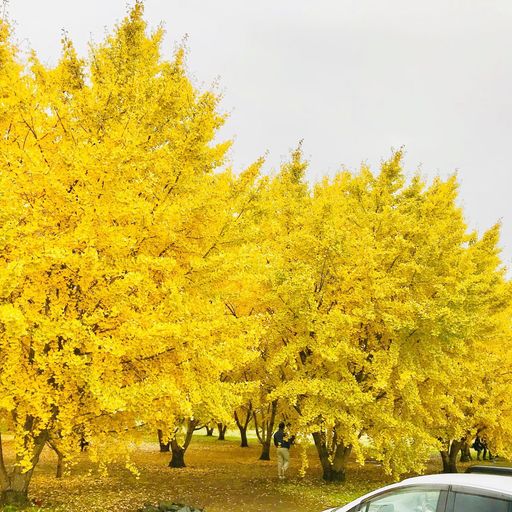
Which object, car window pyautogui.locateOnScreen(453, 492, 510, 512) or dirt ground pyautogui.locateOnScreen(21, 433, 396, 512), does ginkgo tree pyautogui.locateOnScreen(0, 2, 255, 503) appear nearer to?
dirt ground pyautogui.locateOnScreen(21, 433, 396, 512)

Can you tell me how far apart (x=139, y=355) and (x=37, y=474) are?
9.38 meters

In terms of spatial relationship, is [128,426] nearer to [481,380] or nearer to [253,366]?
[253,366]

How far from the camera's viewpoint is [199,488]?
1380 centimetres

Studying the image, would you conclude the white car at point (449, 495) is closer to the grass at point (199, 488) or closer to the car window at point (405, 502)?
the car window at point (405, 502)

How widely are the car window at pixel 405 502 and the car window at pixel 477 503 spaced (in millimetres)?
258

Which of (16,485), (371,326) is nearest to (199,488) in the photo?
(16,485)

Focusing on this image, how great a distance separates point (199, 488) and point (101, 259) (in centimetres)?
869

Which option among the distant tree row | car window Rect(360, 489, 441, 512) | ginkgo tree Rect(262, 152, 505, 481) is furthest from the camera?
ginkgo tree Rect(262, 152, 505, 481)

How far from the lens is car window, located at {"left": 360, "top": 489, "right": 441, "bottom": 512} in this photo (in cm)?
520

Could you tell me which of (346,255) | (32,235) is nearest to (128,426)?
(32,235)

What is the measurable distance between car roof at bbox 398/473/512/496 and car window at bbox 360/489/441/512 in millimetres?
108

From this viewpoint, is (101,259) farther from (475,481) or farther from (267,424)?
(267,424)

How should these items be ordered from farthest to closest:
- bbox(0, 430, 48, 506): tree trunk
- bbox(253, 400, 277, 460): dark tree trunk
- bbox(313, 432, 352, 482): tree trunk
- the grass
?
bbox(253, 400, 277, 460): dark tree trunk
bbox(313, 432, 352, 482): tree trunk
the grass
bbox(0, 430, 48, 506): tree trunk

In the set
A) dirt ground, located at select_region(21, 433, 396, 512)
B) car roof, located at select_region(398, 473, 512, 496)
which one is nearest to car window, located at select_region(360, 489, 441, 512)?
car roof, located at select_region(398, 473, 512, 496)
